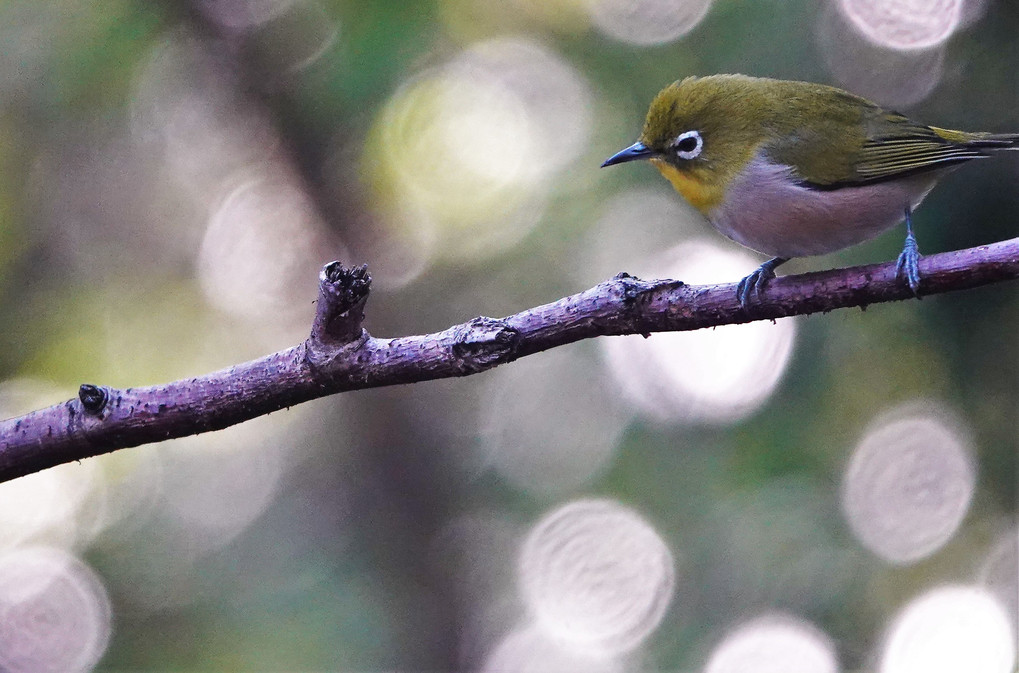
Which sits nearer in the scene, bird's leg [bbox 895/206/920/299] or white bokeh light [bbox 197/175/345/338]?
bird's leg [bbox 895/206/920/299]

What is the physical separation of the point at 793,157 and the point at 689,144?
416 mm

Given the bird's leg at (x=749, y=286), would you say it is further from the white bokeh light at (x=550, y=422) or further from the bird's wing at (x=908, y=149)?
the white bokeh light at (x=550, y=422)

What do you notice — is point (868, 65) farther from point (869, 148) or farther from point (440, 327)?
point (440, 327)

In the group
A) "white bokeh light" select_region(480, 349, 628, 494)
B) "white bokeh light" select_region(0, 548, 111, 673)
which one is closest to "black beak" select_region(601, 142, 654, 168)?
"white bokeh light" select_region(480, 349, 628, 494)

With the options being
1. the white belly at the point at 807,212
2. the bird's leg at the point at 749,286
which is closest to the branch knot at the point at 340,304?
the bird's leg at the point at 749,286

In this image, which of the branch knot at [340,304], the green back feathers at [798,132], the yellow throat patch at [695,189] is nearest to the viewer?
the branch knot at [340,304]

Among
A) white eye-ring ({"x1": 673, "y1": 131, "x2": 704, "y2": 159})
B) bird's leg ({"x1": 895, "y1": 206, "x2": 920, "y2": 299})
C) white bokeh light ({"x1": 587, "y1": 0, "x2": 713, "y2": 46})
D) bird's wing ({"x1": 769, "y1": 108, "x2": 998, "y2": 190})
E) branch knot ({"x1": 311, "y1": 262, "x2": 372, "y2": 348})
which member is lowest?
bird's leg ({"x1": 895, "y1": 206, "x2": 920, "y2": 299})

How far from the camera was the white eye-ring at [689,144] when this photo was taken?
3.54m

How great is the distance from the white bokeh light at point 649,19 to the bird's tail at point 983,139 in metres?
1.54

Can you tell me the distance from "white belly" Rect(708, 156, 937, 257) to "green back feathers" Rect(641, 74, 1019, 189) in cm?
7

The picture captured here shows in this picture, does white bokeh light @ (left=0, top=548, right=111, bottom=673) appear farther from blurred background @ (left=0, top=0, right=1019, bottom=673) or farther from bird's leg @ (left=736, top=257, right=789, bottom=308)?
bird's leg @ (left=736, top=257, right=789, bottom=308)

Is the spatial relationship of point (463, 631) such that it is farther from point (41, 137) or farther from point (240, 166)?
point (41, 137)

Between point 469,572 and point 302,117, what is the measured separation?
2932mm

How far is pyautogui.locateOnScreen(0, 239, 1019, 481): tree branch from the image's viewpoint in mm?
2506
